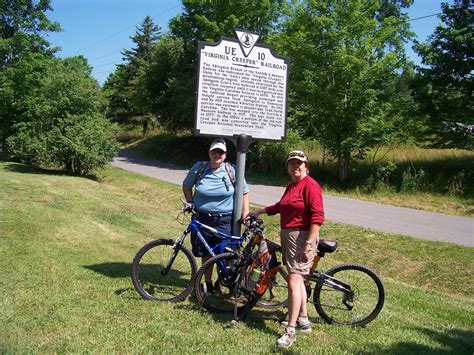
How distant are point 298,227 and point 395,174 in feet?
50.0

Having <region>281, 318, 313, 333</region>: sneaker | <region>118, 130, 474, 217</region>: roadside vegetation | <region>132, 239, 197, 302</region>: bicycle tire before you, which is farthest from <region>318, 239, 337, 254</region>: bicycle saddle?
<region>118, 130, 474, 217</region>: roadside vegetation

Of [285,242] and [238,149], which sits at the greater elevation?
[238,149]

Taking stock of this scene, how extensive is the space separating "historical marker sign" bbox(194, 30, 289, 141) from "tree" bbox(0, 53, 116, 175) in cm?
1493

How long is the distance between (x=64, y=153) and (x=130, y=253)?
1337cm

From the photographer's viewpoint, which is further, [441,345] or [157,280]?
[157,280]

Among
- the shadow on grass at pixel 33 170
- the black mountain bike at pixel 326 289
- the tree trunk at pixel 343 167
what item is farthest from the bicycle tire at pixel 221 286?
the shadow on grass at pixel 33 170

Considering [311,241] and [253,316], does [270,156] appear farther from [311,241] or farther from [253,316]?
[311,241]

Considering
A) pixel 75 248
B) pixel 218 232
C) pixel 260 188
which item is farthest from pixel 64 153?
pixel 218 232

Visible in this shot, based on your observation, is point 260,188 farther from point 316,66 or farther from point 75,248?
point 75,248

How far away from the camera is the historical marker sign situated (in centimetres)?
581

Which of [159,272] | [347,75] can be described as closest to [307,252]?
[159,272]

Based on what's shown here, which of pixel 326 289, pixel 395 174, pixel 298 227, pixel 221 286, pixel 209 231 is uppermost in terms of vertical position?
pixel 395 174

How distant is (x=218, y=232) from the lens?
5.50m

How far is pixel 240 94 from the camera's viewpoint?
5.95 meters
